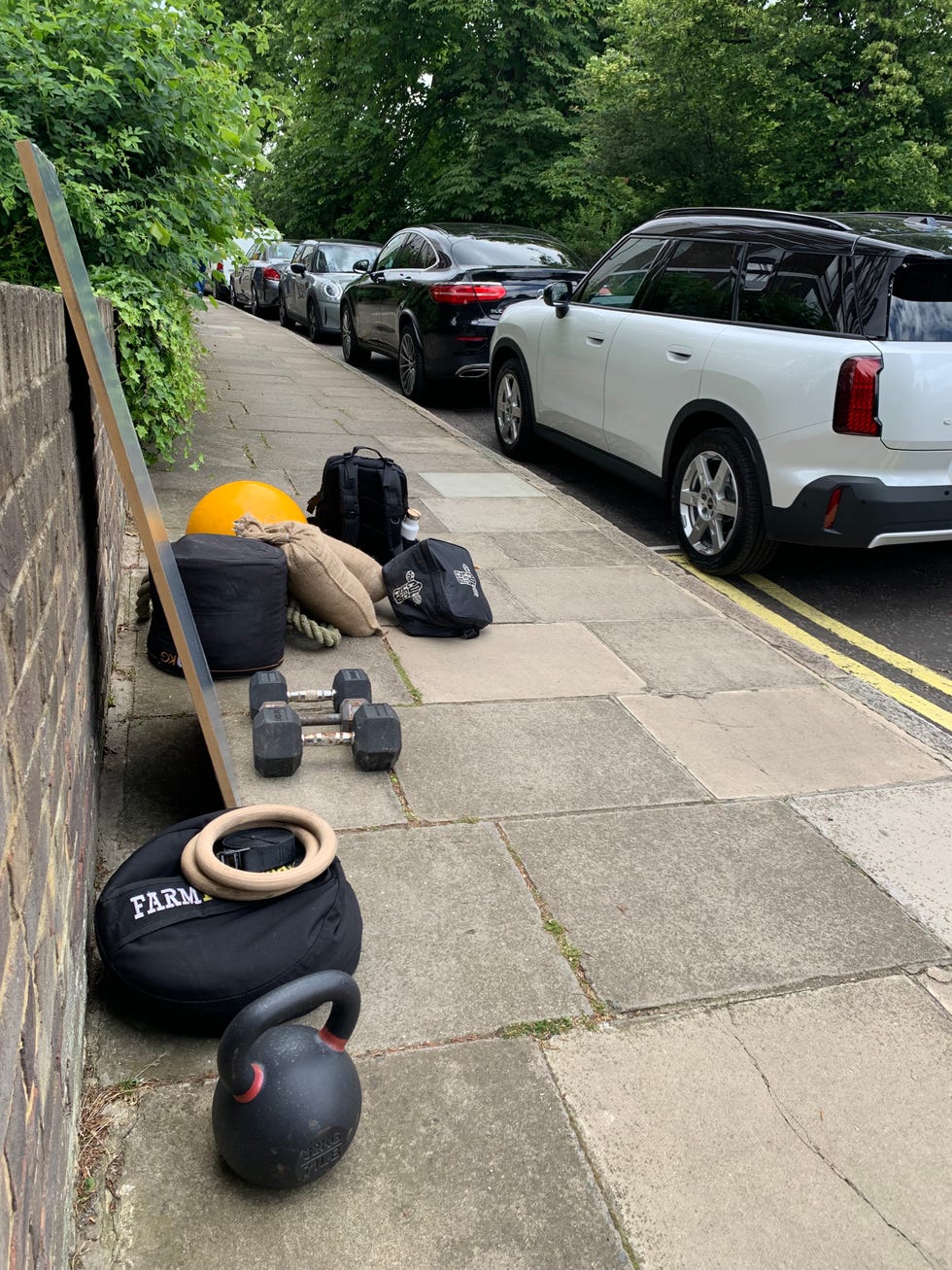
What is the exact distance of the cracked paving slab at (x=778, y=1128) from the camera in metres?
1.93

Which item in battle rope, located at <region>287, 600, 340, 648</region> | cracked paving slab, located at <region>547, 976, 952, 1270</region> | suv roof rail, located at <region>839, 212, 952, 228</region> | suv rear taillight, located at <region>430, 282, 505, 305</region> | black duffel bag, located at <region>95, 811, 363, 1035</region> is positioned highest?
suv roof rail, located at <region>839, 212, 952, 228</region>

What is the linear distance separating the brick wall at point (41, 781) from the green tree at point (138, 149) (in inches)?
110

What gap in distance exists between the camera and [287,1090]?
6.05 feet

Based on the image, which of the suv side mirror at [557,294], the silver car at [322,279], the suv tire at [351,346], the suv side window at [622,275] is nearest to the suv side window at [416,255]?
the suv tire at [351,346]

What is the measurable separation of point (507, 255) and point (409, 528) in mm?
6284

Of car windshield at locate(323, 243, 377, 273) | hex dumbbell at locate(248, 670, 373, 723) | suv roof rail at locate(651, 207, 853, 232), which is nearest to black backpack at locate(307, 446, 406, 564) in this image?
hex dumbbell at locate(248, 670, 373, 723)

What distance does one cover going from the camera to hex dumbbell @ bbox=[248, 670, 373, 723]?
363cm

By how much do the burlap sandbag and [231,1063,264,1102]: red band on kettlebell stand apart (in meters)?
2.64

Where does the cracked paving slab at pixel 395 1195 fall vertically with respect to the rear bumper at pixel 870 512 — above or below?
below

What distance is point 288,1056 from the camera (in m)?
1.88

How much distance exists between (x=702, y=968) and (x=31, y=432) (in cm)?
205

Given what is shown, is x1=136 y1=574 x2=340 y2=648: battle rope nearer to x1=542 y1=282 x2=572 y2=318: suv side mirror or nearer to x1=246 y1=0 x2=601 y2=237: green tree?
x1=542 y1=282 x2=572 y2=318: suv side mirror

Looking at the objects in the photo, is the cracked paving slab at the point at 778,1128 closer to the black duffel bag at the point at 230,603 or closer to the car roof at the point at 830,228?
the black duffel bag at the point at 230,603

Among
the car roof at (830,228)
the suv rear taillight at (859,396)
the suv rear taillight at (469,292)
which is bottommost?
the suv rear taillight at (859,396)
